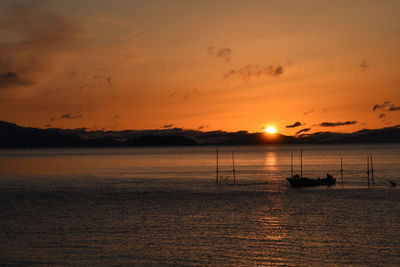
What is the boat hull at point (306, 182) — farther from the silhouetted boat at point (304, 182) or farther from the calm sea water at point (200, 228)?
the calm sea water at point (200, 228)

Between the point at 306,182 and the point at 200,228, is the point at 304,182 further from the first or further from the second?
the point at 200,228

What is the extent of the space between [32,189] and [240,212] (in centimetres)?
4911

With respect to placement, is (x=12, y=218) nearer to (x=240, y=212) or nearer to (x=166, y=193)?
(x=240, y=212)

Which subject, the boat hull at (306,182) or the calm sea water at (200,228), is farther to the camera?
the boat hull at (306,182)

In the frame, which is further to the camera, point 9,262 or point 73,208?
point 73,208

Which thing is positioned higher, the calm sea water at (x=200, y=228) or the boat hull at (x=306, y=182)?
the boat hull at (x=306, y=182)

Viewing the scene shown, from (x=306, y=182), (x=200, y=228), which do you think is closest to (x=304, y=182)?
(x=306, y=182)

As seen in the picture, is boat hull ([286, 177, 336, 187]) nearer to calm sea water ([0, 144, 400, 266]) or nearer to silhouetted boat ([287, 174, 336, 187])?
silhouetted boat ([287, 174, 336, 187])

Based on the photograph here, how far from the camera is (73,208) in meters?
63.1

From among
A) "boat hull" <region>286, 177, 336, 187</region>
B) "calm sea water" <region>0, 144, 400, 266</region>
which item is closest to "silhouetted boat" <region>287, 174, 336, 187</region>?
"boat hull" <region>286, 177, 336, 187</region>

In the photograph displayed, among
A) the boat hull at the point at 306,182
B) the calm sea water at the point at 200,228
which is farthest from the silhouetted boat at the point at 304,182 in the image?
the calm sea water at the point at 200,228

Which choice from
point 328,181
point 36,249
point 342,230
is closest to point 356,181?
point 328,181

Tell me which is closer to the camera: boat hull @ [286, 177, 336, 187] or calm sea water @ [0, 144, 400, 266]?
calm sea water @ [0, 144, 400, 266]

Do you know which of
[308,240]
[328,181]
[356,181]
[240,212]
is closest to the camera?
[308,240]
